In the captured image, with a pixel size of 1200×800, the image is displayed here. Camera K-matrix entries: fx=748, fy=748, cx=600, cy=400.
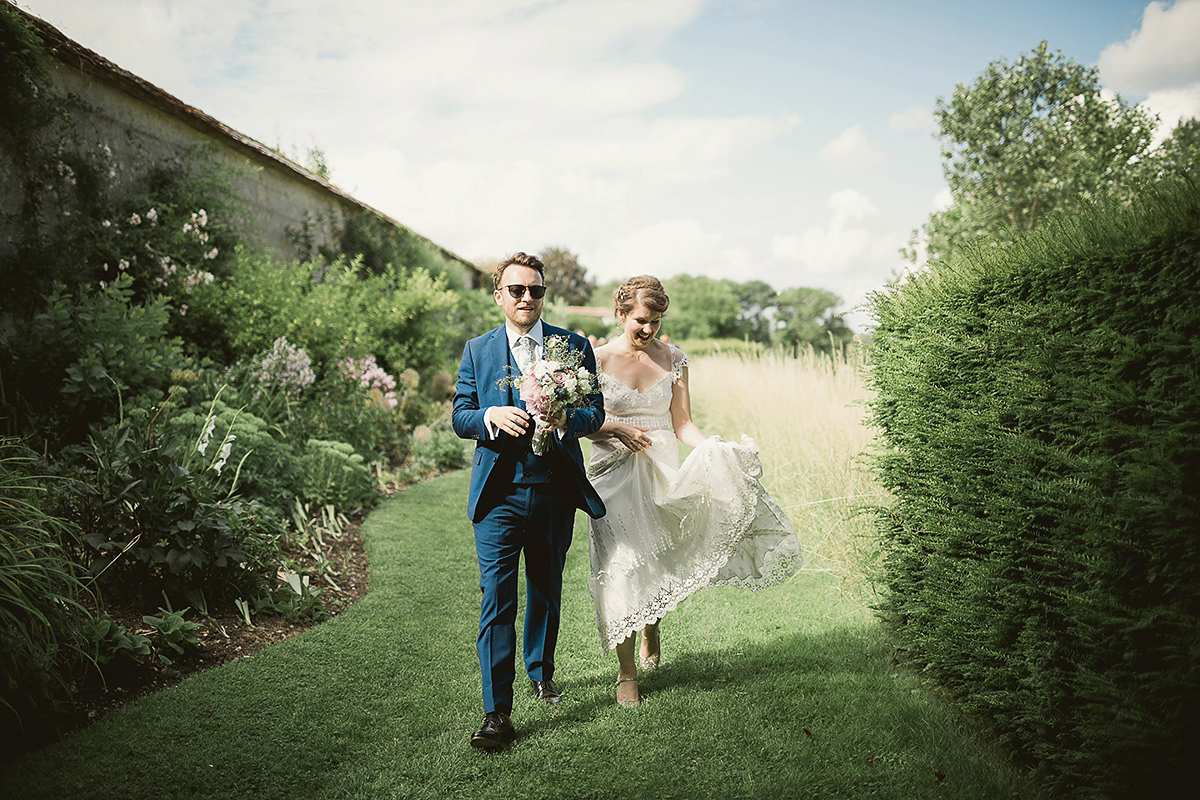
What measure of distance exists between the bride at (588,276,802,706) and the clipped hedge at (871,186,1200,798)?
0.84 meters

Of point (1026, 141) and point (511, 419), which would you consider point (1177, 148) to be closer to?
point (1026, 141)

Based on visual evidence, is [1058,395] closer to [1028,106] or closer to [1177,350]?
[1177,350]

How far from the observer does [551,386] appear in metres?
3.44

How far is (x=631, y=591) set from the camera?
385 cm

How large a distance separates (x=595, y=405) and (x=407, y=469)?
24.3 feet

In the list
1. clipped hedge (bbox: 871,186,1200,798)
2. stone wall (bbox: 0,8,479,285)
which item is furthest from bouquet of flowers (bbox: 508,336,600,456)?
stone wall (bbox: 0,8,479,285)

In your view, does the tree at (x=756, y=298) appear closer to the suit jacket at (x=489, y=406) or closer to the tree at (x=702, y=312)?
the tree at (x=702, y=312)

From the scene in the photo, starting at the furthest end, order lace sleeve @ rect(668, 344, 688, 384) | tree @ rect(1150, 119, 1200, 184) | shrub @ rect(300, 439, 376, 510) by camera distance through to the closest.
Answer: tree @ rect(1150, 119, 1200, 184)
shrub @ rect(300, 439, 376, 510)
lace sleeve @ rect(668, 344, 688, 384)

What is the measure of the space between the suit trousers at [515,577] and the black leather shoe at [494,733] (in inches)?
1.5

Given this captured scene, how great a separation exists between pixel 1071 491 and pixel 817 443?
496 centimetres

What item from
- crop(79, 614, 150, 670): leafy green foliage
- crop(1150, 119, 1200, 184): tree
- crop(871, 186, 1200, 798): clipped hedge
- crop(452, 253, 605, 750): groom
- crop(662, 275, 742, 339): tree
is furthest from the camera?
crop(662, 275, 742, 339): tree

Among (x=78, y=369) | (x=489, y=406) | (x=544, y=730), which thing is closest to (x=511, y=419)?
(x=489, y=406)

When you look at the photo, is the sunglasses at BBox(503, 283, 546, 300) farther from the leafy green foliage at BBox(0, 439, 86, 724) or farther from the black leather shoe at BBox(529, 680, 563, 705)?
the leafy green foliage at BBox(0, 439, 86, 724)

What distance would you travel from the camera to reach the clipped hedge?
→ 2326 millimetres
